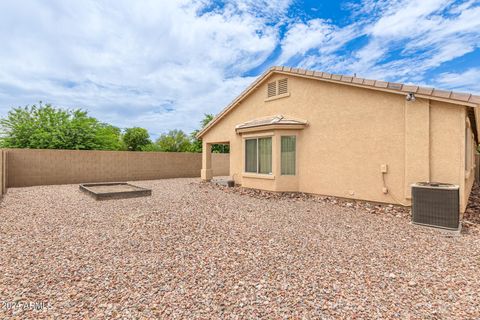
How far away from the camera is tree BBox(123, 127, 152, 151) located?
113 feet

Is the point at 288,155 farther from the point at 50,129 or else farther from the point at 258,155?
the point at 50,129

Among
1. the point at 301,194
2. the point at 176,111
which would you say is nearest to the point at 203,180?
the point at 301,194

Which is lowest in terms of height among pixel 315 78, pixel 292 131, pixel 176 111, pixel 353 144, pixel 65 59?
pixel 353 144

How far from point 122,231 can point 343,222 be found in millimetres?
5662

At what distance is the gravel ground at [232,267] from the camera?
2715 millimetres

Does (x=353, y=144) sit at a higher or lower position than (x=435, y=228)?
higher

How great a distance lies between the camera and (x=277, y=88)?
11547mm

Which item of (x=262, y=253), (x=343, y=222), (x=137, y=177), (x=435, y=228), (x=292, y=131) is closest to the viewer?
(x=262, y=253)

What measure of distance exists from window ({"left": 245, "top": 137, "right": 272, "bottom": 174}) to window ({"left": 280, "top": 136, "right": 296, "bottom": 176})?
25.3 inches

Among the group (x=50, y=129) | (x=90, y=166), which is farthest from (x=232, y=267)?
(x=50, y=129)

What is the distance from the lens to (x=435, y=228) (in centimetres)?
582

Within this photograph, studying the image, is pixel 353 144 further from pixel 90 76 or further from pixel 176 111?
pixel 176 111

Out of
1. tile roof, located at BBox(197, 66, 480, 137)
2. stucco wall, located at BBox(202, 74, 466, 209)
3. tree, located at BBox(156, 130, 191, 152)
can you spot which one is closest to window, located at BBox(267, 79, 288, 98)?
stucco wall, located at BBox(202, 74, 466, 209)

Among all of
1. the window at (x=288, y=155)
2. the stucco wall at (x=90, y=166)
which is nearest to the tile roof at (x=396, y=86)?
the window at (x=288, y=155)
